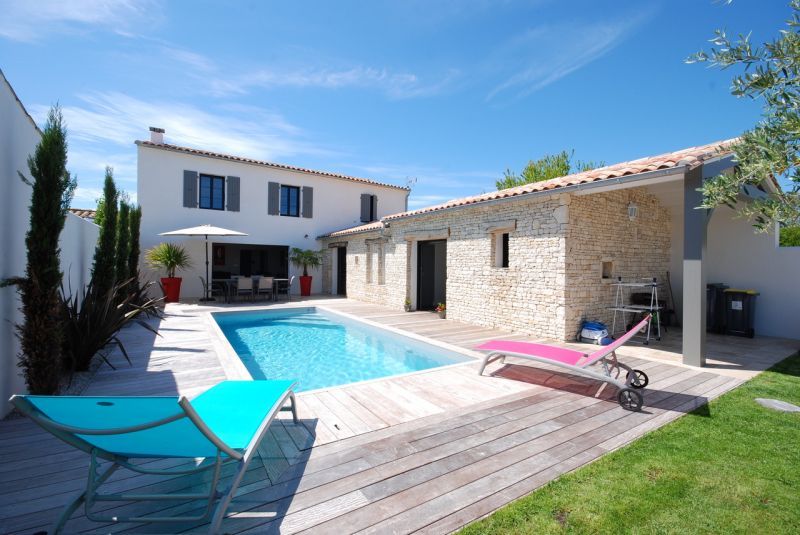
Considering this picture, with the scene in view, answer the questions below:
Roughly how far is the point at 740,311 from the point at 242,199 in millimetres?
18106

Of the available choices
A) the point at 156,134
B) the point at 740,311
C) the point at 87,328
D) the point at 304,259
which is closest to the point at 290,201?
the point at 304,259

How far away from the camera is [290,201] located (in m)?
17.8

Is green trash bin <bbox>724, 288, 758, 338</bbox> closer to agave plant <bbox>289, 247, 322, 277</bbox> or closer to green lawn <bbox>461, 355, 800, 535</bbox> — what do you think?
green lawn <bbox>461, 355, 800, 535</bbox>

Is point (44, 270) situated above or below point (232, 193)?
below

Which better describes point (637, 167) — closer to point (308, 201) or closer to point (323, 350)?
point (323, 350)

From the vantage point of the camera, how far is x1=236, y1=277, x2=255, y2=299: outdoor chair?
1445 centimetres

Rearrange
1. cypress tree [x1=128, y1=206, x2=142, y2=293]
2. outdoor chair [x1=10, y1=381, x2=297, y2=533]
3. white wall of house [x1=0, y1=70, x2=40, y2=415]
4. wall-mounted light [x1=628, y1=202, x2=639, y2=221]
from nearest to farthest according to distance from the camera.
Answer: outdoor chair [x1=10, y1=381, x2=297, y2=533] < white wall of house [x1=0, y1=70, x2=40, y2=415] < wall-mounted light [x1=628, y1=202, x2=639, y2=221] < cypress tree [x1=128, y1=206, x2=142, y2=293]

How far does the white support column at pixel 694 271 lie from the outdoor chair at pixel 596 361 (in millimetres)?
1657

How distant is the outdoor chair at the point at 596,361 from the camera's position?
410cm

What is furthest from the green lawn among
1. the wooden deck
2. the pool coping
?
the pool coping

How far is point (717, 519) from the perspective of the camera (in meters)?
2.27

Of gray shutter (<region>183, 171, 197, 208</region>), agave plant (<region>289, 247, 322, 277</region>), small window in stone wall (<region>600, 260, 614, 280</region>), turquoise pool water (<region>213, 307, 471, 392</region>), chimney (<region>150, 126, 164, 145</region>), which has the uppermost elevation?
chimney (<region>150, 126, 164, 145</region>)

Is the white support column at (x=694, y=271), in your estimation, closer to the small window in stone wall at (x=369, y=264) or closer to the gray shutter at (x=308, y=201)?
the small window in stone wall at (x=369, y=264)

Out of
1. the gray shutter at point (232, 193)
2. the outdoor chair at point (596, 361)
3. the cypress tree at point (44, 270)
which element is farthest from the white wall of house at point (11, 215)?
the gray shutter at point (232, 193)
